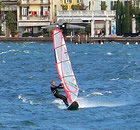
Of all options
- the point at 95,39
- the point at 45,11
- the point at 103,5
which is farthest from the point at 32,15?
the point at 95,39

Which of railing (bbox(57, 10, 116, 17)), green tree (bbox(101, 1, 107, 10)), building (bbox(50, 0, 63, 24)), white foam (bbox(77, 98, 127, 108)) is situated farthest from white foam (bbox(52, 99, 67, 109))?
green tree (bbox(101, 1, 107, 10))

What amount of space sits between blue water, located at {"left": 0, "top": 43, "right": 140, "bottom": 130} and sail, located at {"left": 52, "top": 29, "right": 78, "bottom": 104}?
3.24 ft

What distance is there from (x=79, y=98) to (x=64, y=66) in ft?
19.3

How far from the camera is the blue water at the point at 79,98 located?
120 feet

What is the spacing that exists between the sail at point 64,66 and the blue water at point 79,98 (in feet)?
3.24

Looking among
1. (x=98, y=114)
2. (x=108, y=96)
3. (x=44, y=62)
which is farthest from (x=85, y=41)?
(x=98, y=114)

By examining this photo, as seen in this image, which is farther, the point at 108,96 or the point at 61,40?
the point at 108,96

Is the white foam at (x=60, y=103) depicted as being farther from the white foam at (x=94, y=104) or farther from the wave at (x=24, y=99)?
the wave at (x=24, y=99)

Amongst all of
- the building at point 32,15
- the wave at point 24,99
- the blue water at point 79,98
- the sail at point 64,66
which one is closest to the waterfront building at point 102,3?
the building at point 32,15

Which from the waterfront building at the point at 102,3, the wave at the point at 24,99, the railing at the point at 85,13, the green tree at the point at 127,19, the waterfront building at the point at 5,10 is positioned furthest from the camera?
the waterfront building at the point at 102,3

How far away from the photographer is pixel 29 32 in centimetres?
Result: 14400

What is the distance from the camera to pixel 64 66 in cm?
4122

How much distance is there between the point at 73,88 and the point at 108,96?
6304mm

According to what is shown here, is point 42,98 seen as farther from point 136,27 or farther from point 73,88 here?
point 136,27
